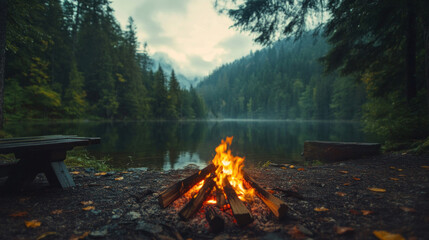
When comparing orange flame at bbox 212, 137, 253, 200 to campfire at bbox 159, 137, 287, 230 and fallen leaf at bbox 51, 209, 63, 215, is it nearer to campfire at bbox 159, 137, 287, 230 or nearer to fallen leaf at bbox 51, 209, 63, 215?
campfire at bbox 159, 137, 287, 230

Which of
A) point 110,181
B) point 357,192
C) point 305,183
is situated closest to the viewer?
point 357,192

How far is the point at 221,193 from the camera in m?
2.86

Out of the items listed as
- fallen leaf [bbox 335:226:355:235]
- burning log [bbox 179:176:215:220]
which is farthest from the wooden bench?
fallen leaf [bbox 335:226:355:235]

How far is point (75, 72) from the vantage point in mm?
33344

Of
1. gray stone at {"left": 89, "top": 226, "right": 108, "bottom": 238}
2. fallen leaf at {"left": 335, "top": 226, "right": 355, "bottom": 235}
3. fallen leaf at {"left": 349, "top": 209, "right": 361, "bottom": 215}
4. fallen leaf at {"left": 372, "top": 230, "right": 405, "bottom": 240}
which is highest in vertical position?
fallen leaf at {"left": 372, "top": 230, "right": 405, "bottom": 240}

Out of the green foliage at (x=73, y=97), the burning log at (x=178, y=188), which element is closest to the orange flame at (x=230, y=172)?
the burning log at (x=178, y=188)

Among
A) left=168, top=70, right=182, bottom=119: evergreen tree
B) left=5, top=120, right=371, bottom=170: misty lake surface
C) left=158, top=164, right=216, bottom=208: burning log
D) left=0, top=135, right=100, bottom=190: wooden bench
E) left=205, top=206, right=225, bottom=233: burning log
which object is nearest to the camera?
left=205, top=206, right=225, bottom=233: burning log

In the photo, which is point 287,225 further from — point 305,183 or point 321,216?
point 305,183

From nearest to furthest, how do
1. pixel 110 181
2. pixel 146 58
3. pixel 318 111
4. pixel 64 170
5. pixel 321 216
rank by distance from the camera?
1. pixel 321 216
2. pixel 64 170
3. pixel 110 181
4. pixel 146 58
5. pixel 318 111

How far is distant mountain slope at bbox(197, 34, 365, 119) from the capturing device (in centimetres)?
5866

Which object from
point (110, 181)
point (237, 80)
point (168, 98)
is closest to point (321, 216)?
point (110, 181)

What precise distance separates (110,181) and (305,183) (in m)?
4.11

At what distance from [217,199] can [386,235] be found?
1.80 metres

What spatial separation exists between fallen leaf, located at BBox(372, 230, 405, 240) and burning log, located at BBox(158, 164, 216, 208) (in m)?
2.36
